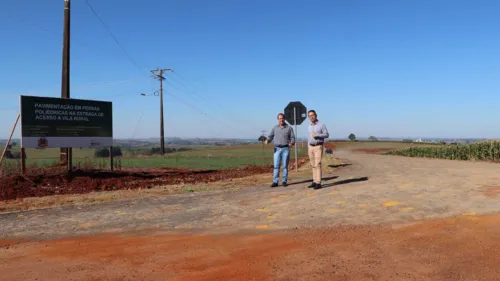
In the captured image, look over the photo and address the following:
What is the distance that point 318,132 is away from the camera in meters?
9.13

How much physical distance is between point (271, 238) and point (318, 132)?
451 centimetres

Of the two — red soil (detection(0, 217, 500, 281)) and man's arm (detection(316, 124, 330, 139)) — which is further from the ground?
man's arm (detection(316, 124, 330, 139))

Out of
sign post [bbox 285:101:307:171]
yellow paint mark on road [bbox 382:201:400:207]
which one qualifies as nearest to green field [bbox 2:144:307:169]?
sign post [bbox 285:101:307:171]

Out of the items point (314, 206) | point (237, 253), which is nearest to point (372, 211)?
point (314, 206)

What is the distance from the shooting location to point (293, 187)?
32.0 ft

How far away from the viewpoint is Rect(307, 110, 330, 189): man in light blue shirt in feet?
29.7

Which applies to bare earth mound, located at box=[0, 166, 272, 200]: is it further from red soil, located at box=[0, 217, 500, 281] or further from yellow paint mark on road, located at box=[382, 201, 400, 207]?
yellow paint mark on road, located at box=[382, 201, 400, 207]

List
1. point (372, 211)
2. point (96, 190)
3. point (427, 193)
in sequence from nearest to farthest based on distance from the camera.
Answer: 1. point (372, 211)
2. point (427, 193)
3. point (96, 190)

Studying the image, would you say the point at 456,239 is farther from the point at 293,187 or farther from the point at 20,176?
the point at 20,176

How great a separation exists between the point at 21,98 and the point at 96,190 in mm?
4622

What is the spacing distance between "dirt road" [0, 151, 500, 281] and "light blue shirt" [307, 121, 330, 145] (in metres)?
1.32

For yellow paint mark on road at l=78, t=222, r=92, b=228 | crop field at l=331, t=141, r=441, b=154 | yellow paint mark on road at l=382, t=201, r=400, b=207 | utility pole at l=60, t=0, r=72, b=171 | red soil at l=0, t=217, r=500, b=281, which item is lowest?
yellow paint mark on road at l=78, t=222, r=92, b=228

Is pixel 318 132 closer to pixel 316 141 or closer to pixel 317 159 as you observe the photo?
pixel 316 141

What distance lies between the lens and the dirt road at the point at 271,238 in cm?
390
